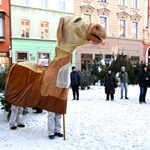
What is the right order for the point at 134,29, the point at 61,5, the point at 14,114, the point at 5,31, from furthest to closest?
the point at 134,29 → the point at 61,5 → the point at 5,31 → the point at 14,114

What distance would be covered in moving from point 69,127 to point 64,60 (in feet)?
6.76

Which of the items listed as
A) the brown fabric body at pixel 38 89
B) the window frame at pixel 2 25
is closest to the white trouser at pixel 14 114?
the brown fabric body at pixel 38 89

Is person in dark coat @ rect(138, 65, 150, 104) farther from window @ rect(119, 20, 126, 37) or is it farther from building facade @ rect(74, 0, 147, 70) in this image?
window @ rect(119, 20, 126, 37)

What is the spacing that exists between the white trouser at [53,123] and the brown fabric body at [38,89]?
26 cm

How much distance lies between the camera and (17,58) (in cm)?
2317

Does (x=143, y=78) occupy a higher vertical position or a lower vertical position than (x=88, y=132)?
higher

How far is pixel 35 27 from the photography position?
2392 centimetres

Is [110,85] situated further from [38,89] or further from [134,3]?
[134,3]

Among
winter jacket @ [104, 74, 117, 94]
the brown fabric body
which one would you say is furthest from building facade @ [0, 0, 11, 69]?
the brown fabric body

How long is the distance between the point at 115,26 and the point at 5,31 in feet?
40.5

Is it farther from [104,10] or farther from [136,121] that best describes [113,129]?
[104,10]

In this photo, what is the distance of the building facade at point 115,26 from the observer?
2631cm

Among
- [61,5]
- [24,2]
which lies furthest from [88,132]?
[61,5]

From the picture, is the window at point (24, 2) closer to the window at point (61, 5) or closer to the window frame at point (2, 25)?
the window frame at point (2, 25)
